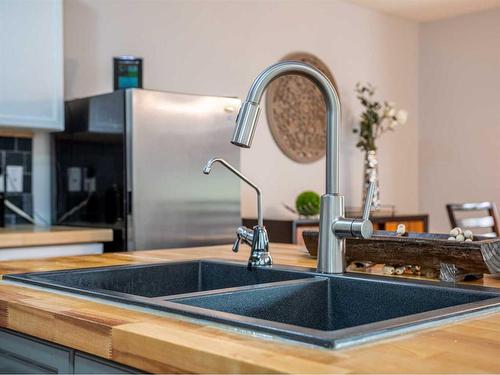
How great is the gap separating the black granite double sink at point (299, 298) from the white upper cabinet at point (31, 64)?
6.35 feet

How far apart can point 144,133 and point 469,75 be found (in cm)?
341

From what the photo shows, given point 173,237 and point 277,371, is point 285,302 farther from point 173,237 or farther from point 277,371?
point 173,237

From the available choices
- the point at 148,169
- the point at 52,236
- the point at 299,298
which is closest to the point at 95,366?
the point at 299,298

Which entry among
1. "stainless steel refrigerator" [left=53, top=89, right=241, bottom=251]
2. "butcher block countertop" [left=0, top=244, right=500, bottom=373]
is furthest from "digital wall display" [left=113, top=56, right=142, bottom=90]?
"butcher block countertop" [left=0, top=244, right=500, bottom=373]

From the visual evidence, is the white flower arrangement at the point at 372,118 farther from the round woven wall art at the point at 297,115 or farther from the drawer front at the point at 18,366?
the drawer front at the point at 18,366

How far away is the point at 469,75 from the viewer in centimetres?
574

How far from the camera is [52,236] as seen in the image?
3135 mm

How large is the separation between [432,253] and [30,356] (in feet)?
2.74

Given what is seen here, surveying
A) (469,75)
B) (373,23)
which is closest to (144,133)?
(373,23)

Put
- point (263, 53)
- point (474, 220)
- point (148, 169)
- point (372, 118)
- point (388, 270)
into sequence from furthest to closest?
point (372, 118), point (263, 53), point (474, 220), point (148, 169), point (388, 270)

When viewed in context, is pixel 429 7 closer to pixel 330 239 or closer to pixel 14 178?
pixel 14 178

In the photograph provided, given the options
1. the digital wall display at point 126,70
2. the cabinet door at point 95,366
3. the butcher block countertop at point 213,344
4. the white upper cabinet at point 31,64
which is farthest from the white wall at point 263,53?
the cabinet door at point 95,366

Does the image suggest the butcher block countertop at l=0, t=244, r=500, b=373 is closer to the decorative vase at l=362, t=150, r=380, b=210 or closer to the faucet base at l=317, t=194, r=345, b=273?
the faucet base at l=317, t=194, r=345, b=273

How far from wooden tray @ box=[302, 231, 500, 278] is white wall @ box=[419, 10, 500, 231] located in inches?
167
